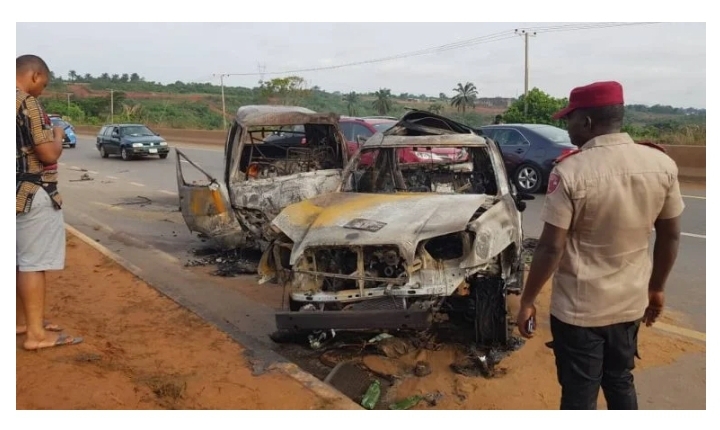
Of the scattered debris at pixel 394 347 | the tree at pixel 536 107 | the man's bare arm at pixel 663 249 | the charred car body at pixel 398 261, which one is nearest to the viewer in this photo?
the man's bare arm at pixel 663 249

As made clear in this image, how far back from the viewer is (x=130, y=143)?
2391cm

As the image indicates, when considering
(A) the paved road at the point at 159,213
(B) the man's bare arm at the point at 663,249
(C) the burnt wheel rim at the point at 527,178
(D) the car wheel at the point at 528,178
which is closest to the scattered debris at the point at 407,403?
(B) the man's bare arm at the point at 663,249

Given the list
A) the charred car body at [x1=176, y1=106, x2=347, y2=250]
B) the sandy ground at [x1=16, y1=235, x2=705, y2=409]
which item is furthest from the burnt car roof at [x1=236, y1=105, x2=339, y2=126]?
the sandy ground at [x1=16, y1=235, x2=705, y2=409]

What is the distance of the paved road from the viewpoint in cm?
653

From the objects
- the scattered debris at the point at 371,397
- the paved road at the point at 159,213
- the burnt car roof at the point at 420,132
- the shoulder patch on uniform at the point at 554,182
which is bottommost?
the scattered debris at the point at 371,397

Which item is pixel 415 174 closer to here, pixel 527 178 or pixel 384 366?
pixel 384 366

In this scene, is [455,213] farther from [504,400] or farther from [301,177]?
[301,177]

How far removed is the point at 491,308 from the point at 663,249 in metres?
1.82

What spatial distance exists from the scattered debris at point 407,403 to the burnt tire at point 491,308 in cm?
78

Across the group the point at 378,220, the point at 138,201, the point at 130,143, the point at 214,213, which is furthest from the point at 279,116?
the point at 130,143

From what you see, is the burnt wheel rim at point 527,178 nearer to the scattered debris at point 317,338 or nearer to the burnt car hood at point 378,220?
the burnt car hood at point 378,220

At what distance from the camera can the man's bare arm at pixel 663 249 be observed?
2881 mm

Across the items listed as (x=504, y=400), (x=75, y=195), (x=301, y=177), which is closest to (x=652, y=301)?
(x=504, y=400)

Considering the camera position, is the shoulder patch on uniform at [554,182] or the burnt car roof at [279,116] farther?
the burnt car roof at [279,116]
